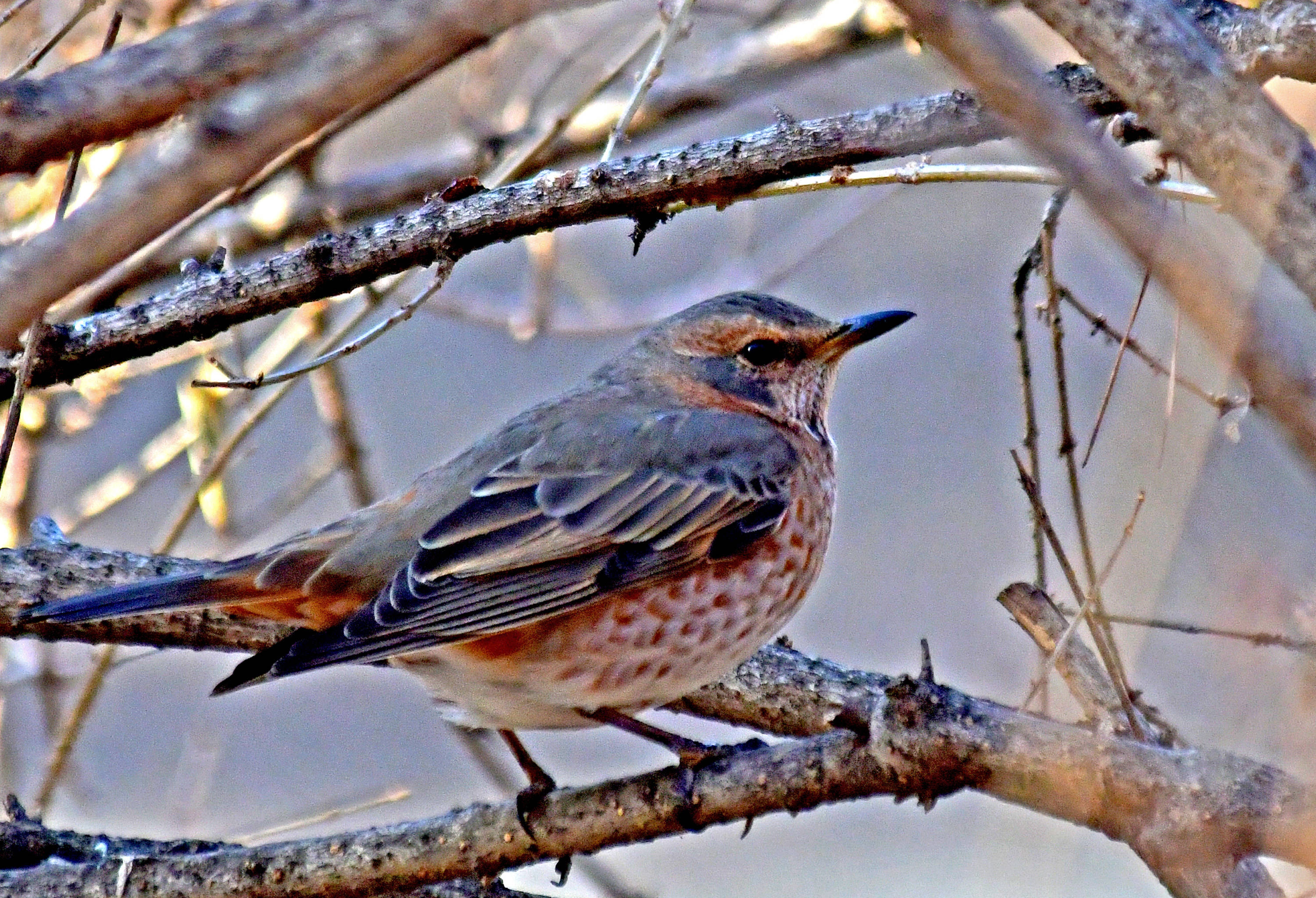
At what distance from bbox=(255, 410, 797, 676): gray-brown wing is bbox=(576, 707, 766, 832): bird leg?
362mm

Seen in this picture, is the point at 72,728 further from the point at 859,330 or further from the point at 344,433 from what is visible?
the point at 859,330

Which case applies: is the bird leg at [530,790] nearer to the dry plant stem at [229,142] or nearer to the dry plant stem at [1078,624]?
the dry plant stem at [1078,624]

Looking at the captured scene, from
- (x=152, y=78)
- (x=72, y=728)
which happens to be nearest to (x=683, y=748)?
(x=72, y=728)

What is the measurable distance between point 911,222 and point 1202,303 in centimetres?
902

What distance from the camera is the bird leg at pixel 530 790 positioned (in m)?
4.04

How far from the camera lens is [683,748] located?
413cm

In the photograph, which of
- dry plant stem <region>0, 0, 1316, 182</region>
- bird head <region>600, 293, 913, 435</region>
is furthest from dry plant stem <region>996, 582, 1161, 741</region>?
dry plant stem <region>0, 0, 1316, 182</region>

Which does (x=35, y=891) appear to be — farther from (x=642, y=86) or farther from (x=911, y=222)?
(x=911, y=222)

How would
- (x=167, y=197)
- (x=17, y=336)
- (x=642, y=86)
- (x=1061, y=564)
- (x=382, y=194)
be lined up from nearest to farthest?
(x=167, y=197)
(x=17, y=336)
(x=1061, y=564)
(x=642, y=86)
(x=382, y=194)

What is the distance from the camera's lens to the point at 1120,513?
4.46m

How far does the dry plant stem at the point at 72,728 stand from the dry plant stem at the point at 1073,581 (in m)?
3.09

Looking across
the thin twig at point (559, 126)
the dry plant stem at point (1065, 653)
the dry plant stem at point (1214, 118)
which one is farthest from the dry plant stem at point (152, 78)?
the thin twig at point (559, 126)

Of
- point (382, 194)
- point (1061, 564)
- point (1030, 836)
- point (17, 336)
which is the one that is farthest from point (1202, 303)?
point (382, 194)

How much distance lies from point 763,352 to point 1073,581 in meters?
2.06
